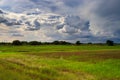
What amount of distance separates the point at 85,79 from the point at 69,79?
7.76 ft

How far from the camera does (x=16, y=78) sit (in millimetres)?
19219

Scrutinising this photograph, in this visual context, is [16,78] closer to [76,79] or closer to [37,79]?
[37,79]

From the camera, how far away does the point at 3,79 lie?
18094mm

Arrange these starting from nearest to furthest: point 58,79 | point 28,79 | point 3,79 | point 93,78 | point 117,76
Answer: point 3,79, point 28,79, point 58,79, point 93,78, point 117,76

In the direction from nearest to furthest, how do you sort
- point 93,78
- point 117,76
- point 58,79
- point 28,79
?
1. point 28,79
2. point 58,79
3. point 93,78
4. point 117,76

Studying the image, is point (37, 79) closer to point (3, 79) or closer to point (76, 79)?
point (3, 79)

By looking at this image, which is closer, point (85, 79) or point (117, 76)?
point (85, 79)

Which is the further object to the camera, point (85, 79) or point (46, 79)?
point (85, 79)

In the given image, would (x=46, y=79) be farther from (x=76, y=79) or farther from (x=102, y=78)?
(x=102, y=78)

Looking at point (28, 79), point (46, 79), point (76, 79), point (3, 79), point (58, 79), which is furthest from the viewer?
point (76, 79)

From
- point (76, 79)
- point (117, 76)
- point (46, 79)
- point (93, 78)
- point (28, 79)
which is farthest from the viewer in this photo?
point (117, 76)

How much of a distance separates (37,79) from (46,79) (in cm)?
143

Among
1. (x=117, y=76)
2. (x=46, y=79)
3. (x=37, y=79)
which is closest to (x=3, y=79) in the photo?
(x=37, y=79)

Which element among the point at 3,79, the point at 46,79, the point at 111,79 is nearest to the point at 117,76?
the point at 111,79
